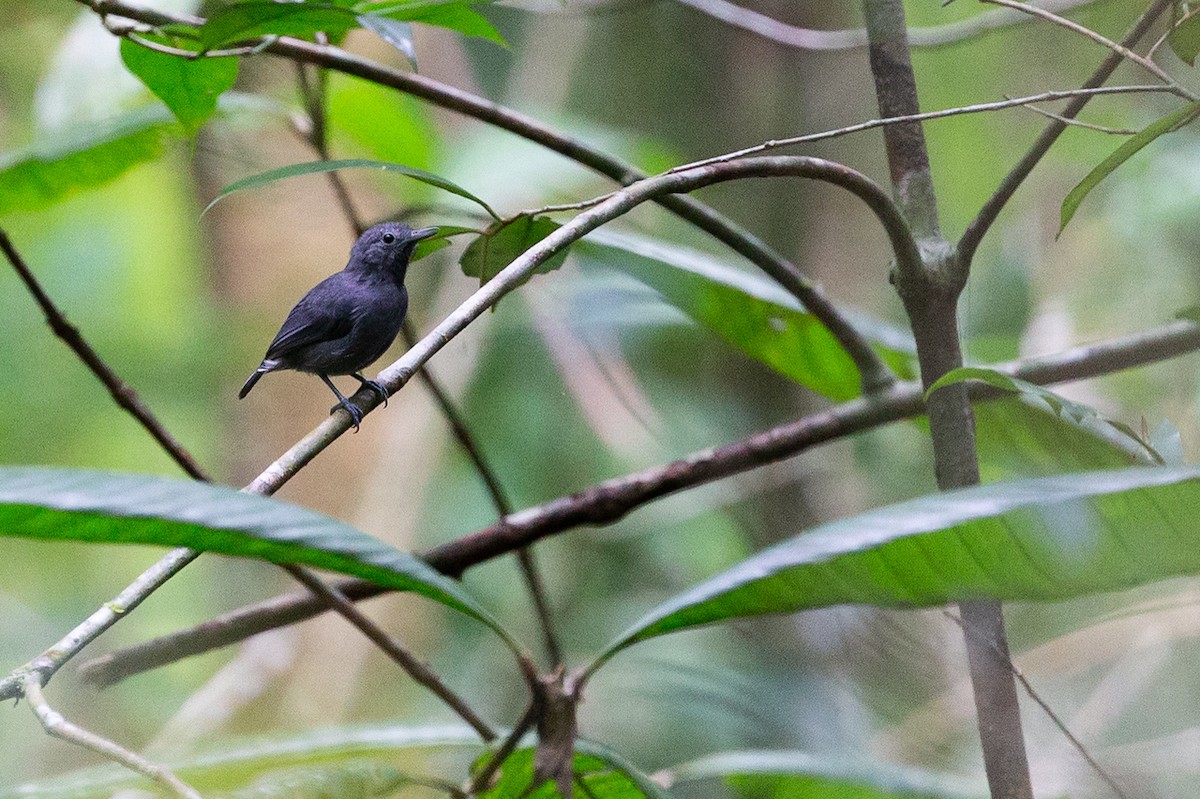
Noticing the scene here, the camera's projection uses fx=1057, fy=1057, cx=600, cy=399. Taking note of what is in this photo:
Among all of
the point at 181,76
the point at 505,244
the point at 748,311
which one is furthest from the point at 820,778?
the point at 181,76

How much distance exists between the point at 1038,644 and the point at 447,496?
2.42m

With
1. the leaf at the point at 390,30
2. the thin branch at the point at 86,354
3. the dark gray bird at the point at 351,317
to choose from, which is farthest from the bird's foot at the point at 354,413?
the leaf at the point at 390,30

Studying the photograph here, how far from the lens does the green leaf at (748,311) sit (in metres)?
1.77

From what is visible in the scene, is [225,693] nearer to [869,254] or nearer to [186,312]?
[186,312]

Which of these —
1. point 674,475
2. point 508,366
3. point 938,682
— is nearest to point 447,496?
point 508,366

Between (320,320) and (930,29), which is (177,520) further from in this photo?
(930,29)

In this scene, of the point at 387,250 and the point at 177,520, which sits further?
the point at 387,250

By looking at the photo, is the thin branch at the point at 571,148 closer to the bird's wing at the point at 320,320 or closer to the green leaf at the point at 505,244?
the green leaf at the point at 505,244

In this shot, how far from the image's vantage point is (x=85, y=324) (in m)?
4.38

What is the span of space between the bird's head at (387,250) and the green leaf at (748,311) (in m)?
0.28

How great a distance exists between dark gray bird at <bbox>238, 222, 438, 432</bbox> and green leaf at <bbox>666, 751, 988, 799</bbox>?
0.84 meters

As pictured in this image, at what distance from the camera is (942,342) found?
1305mm

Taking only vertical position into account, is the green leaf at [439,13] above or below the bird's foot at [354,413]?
above

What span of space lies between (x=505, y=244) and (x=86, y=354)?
73cm
